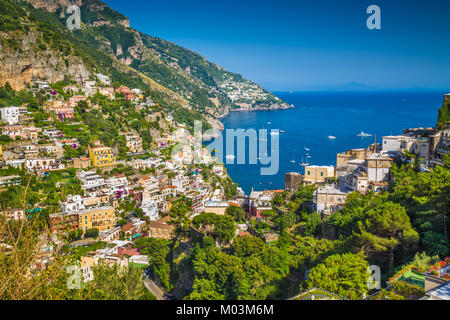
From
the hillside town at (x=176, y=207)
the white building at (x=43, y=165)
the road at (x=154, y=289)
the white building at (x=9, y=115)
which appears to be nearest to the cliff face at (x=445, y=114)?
the hillside town at (x=176, y=207)

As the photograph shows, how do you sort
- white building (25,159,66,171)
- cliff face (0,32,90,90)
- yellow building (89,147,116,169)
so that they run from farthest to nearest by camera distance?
1. cliff face (0,32,90,90)
2. yellow building (89,147,116,169)
3. white building (25,159,66,171)

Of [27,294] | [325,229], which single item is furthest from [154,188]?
[27,294]

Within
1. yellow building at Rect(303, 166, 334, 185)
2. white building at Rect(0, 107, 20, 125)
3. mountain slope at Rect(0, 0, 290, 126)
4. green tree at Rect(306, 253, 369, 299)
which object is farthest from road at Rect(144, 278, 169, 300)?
mountain slope at Rect(0, 0, 290, 126)

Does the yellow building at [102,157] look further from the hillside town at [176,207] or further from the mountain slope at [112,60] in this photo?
the mountain slope at [112,60]

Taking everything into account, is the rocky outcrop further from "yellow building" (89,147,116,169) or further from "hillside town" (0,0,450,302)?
"yellow building" (89,147,116,169)

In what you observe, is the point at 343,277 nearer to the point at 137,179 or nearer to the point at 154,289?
the point at 154,289
